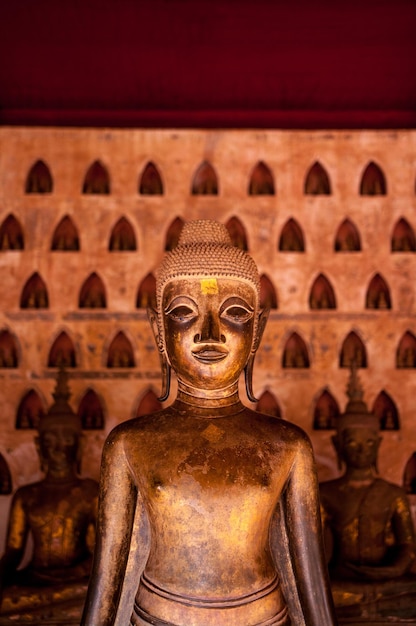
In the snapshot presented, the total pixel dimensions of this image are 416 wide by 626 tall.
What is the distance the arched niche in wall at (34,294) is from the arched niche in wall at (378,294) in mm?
2143

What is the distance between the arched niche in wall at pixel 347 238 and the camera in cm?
486

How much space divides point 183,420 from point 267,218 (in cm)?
276

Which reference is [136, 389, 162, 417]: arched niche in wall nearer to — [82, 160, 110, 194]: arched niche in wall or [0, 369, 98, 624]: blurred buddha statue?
[0, 369, 98, 624]: blurred buddha statue

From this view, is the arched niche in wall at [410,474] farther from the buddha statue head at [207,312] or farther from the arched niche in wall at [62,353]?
the buddha statue head at [207,312]

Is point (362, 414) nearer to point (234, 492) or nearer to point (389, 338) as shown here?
point (389, 338)

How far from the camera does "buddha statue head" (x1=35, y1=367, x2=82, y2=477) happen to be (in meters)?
4.04

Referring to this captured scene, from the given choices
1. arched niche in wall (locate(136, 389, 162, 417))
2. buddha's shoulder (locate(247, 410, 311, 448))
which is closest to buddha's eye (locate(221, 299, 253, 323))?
buddha's shoulder (locate(247, 410, 311, 448))

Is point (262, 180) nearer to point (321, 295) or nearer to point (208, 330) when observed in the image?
point (321, 295)

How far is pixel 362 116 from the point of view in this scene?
4.84 metres

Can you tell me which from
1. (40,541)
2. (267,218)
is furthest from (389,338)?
(40,541)

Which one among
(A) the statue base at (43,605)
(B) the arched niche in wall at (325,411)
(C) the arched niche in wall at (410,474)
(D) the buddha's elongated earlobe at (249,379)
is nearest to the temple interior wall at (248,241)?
(B) the arched niche in wall at (325,411)

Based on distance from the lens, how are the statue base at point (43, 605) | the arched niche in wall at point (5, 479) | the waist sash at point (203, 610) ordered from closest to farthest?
the waist sash at point (203, 610) < the statue base at point (43, 605) < the arched niche in wall at point (5, 479)

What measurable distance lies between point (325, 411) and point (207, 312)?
2.59 meters

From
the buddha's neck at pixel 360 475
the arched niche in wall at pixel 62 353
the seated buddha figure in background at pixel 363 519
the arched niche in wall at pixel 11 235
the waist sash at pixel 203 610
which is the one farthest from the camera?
the arched niche in wall at pixel 11 235
